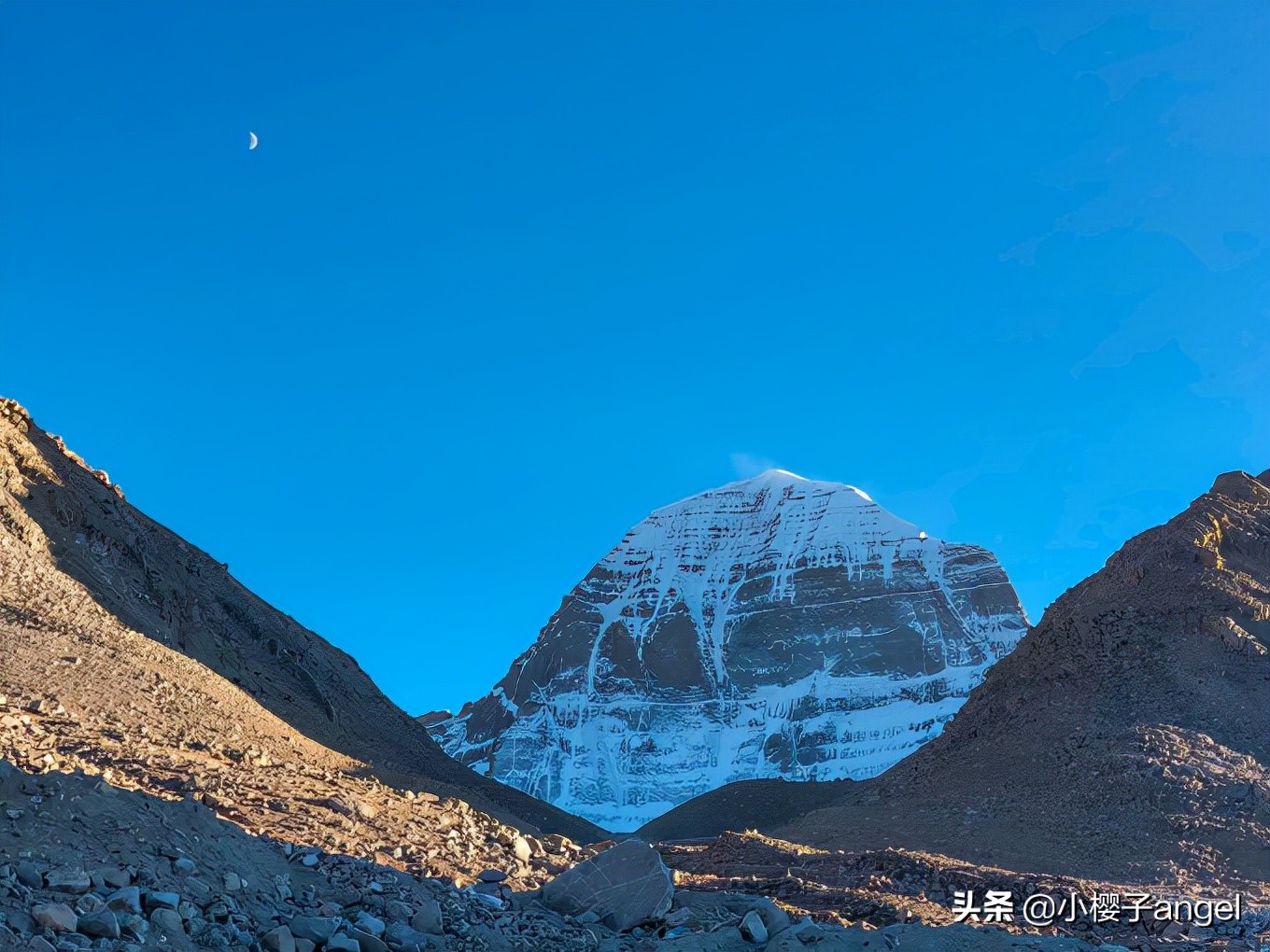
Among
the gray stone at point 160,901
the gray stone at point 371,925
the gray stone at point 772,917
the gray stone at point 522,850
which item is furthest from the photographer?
the gray stone at point 522,850

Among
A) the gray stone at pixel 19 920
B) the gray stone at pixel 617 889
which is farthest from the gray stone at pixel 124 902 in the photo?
the gray stone at pixel 617 889

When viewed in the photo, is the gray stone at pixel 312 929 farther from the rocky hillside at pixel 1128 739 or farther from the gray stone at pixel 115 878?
the rocky hillside at pixel 1128 739

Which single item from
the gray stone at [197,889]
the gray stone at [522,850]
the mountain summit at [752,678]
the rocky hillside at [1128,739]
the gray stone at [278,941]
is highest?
the mountain summit at [752,678]

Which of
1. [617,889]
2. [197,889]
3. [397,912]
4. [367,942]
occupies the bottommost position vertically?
[367,942]

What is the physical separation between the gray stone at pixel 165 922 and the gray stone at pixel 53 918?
2.15 feet

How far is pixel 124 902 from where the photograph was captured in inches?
361

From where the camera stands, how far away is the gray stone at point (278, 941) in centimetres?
968

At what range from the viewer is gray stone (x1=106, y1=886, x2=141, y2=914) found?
9133mm

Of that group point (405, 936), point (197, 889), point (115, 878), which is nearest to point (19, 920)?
point (115, 878)

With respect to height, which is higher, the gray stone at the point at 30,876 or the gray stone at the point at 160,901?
the gray stone at the point at 30,876

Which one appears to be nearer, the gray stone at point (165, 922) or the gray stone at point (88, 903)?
the gray stone at point (88, 903)

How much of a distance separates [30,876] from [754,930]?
666 centimetres

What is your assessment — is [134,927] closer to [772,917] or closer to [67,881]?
[67,881]

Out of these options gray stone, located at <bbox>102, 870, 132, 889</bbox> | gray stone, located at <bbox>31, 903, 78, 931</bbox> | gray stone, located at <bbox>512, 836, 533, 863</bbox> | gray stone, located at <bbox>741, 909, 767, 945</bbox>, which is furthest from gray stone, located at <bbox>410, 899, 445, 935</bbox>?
gray stone, located at <bbox>512, 836, 533, 863</bbox>
